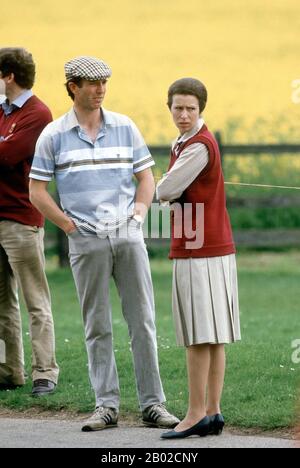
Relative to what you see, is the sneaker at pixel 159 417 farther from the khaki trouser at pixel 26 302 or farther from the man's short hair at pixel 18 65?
the man's short hair at pixel 18 65

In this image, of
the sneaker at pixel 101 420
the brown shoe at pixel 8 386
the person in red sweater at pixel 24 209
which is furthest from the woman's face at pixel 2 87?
the sneaker at pixel 101 420

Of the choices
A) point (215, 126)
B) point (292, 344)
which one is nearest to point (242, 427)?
point (292, 344)

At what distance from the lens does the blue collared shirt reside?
26.3 ft

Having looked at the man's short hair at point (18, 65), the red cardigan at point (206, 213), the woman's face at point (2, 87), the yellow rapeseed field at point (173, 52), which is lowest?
the red cardigan at point (206, 213)

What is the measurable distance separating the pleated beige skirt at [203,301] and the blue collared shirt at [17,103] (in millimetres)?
1953

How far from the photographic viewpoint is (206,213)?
651cm

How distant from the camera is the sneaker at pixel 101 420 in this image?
268 inches

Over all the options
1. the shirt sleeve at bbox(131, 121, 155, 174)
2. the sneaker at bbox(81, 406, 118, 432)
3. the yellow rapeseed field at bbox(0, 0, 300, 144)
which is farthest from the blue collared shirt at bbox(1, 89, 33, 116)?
the yellow rapeseed field at bbox(0, 0, 300, 144)

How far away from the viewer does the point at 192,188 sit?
21.5 feet

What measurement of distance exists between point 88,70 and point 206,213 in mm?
1040

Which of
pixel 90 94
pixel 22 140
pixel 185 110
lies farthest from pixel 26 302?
pixel 185 110

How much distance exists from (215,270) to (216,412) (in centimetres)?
74

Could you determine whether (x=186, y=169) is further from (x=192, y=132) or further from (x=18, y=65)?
(x=18, y=65)

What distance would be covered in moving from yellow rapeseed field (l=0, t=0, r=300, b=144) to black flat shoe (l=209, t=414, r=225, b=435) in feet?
44.5
